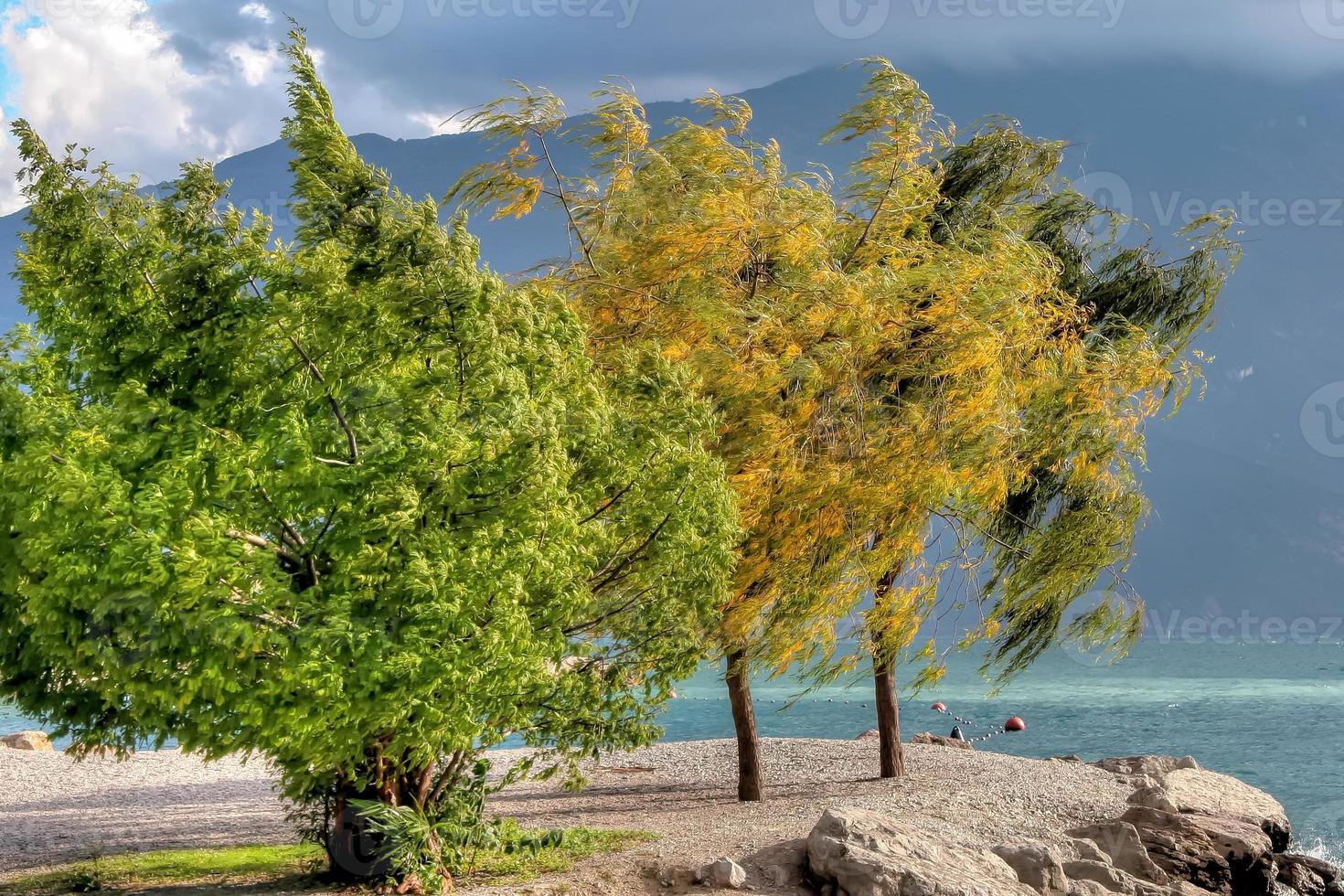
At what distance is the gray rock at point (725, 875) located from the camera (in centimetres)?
1014

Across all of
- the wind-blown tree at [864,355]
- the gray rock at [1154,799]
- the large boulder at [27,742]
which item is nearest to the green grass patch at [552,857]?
the wind-blown tree at [864,355]

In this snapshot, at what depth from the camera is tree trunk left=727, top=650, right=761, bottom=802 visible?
1634 cm

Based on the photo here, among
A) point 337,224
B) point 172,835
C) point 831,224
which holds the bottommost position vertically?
point 172,835

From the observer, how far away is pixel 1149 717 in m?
→ 52.3

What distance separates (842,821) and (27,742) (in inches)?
903

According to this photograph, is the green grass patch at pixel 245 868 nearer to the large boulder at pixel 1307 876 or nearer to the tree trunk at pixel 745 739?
the tree trunk at pixel 745 739

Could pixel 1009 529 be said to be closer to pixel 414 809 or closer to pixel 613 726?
pixel 613 726

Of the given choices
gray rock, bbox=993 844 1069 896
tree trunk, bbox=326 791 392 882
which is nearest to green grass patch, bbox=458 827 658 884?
tree trunk, bbox=326 791 392 882

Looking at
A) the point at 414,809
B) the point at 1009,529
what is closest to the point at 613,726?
the point at 414,809

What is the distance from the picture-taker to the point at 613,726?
1180 centimetres

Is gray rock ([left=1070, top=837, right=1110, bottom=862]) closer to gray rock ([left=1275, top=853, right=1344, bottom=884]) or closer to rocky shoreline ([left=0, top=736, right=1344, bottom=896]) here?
rocky shoreline ([left=0, top=736, right=1344, bottom=896])

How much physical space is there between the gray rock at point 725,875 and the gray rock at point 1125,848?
16.7ft

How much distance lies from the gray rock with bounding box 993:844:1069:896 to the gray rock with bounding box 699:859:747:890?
106 inches

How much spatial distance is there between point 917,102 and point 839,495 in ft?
19.5
